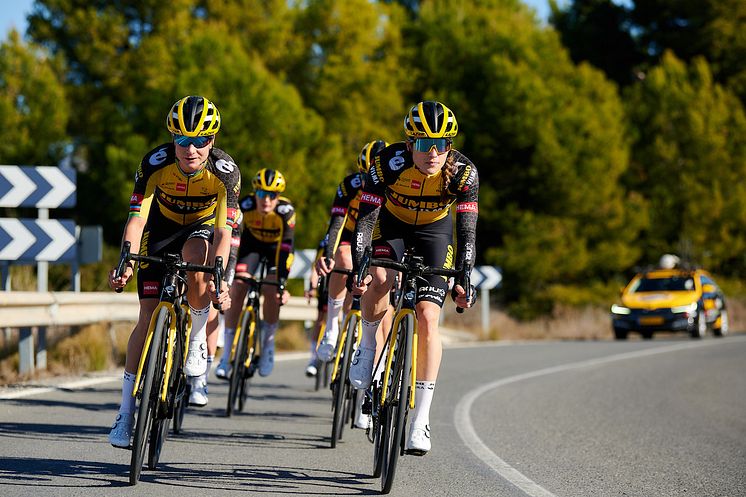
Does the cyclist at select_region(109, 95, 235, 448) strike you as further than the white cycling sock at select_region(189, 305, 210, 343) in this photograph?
No

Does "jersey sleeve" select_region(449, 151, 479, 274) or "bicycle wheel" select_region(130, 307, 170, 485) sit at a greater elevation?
"jersey sleeve" select_region(449, 151, 479, 274)

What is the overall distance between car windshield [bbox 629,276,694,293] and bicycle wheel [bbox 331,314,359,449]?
1868 cm

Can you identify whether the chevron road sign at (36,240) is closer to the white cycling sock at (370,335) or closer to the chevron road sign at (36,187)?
the chevron road sign at (36,187)

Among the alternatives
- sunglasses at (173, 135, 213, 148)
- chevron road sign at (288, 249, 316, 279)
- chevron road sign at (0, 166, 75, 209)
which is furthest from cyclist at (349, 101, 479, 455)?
chevron road sign at (288, 249, 316, 279)

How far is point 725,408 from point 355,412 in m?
4.78

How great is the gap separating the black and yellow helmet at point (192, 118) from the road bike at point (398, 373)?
125 centimetres

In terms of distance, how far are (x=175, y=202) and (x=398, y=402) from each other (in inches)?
79.9

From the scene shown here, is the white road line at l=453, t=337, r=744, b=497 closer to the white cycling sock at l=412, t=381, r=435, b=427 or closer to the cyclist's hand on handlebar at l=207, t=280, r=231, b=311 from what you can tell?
the white cycling sock at l=412, t=381, r=435, b=427

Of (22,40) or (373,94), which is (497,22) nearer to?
(373,94)

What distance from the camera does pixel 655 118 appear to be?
43.3 m

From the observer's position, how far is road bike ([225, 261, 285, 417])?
10.1 meters

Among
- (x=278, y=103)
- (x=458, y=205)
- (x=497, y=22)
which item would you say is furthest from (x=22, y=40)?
(x=458, y=205)

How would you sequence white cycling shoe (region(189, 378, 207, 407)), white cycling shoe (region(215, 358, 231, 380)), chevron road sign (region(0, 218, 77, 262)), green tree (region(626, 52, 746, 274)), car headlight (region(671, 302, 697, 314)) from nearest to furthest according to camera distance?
white cycling shoe (region(189, 378, 207, 407)) < white cycling shoe (region(215, 358, 231, 380)) < chevron road sign (region(0, 218, 77, 262)) < car headlight (region(671, 302, 697, 314)) < green tree (region(626, 52, 746, 274))

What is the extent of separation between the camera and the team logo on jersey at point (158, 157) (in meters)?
7.33
